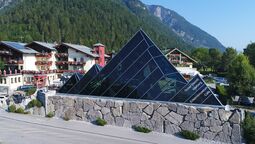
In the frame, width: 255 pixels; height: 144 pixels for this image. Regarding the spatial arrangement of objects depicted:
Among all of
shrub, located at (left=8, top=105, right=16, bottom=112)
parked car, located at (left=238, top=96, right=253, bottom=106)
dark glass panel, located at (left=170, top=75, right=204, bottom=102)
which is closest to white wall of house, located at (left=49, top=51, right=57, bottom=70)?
shrub, located at (left=8, top=105, right=16, bottom=112)

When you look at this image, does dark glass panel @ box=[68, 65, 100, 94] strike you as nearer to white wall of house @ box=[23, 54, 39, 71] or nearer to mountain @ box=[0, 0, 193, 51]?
white wall of house @ box=[23, 54, 39, 71]

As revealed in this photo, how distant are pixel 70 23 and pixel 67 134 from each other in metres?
135

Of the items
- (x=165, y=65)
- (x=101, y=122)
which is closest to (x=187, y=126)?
(x=165, y=65)

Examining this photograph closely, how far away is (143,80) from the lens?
2575 centimetres

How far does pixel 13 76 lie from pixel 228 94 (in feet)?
122

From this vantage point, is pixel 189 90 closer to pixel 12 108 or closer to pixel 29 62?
pixel 12 108

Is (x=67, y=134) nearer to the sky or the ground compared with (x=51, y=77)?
nearer to the ground

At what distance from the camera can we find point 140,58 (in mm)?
26188

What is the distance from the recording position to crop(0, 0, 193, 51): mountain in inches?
5212

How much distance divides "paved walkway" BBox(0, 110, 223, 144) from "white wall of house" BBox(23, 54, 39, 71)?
41.2 m

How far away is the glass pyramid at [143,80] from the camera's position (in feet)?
78.4

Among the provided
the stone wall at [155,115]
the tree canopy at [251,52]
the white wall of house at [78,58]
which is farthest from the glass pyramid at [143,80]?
the tree canopy at [251,52]

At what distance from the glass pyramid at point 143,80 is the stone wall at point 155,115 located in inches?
45.8

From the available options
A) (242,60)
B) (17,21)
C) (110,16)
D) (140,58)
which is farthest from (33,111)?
(110,16)
